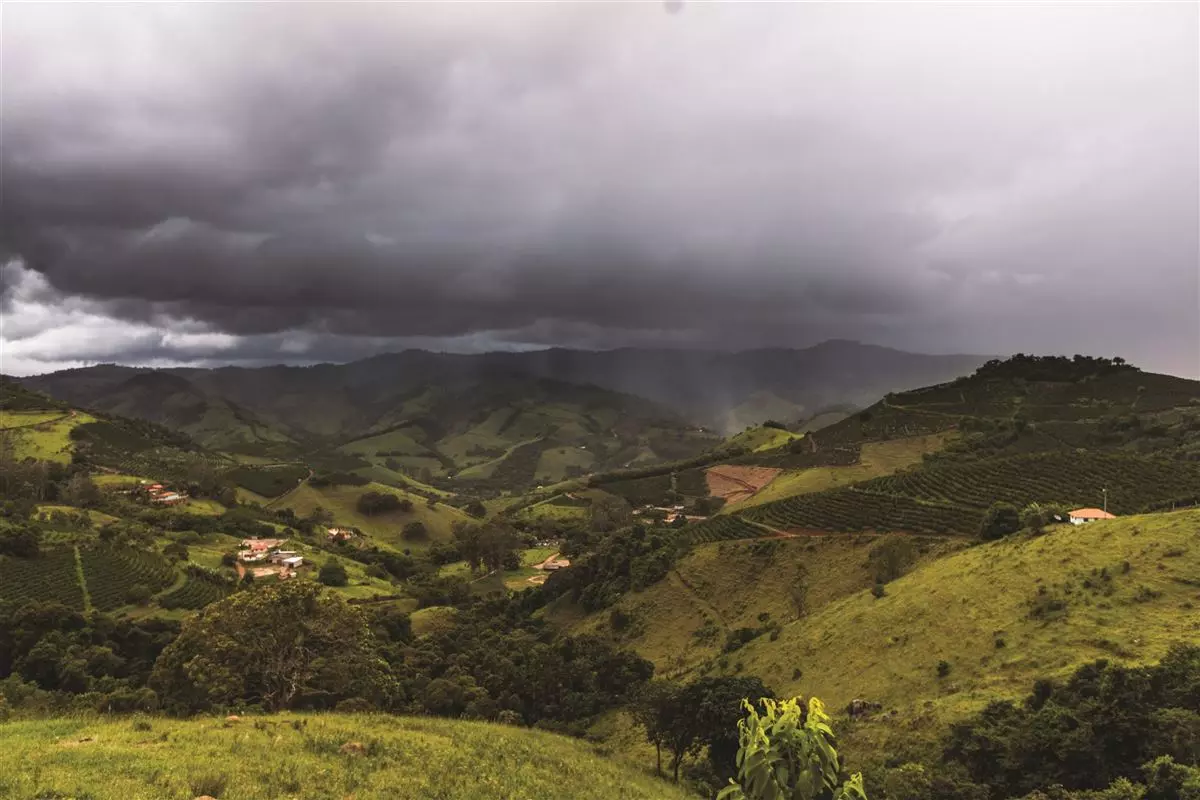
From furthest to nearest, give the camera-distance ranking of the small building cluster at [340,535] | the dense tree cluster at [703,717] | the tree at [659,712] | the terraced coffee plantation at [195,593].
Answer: the small building cluster at [340,535] < the terraced coffee plantation at [195,593] < the tree at [659,712] < the dense tree cluster at [703,717]

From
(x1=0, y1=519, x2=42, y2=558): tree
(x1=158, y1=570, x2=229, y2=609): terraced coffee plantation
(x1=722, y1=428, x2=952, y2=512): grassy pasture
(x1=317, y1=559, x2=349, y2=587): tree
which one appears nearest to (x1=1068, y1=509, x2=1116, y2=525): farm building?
(x1=722, y1=428, x2=952, y2=512): grassy pasture

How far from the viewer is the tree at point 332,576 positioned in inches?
4053

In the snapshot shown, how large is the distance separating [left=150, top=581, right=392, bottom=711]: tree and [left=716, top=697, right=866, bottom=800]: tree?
96.6 ft

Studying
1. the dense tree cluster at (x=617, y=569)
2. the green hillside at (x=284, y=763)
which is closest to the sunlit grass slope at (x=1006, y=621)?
the green hillside at (x=284, y=763)

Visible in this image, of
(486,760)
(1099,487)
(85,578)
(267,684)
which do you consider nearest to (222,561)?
(85,578)

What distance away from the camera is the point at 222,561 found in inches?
4097

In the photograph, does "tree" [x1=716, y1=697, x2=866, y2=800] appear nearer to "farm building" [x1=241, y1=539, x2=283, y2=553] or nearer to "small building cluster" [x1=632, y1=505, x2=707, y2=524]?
"small building cluster" [x1=632, y1=505, x2=707, y2=524]

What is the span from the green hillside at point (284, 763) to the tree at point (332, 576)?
88841 mm

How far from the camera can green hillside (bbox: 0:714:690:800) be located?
43.9 ft

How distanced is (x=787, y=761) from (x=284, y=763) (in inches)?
572

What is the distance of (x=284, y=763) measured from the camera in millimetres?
15836

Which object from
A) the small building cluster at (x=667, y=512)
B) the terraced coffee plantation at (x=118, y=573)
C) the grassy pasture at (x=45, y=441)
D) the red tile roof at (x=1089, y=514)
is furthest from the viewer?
the grassy pasture at (x=45, y=441)

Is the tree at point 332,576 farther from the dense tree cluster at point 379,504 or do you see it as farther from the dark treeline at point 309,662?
the dense tree cluster at point 379,504

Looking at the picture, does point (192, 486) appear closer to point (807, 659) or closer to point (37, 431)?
point (37, 431)
